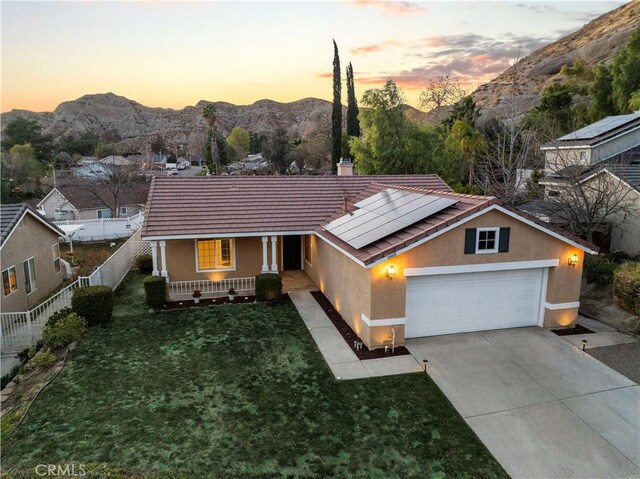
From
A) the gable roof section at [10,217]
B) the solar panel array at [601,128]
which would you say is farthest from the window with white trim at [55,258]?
the solar panel array at [601,128]

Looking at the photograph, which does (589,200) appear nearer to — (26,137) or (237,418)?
(237,418)

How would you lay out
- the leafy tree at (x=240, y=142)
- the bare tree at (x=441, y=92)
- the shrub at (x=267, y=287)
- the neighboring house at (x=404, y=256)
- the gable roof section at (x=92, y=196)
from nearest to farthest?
the neighboring house at (x=404, y=256)
the shrub at (x=267, y=287)
the gable roof section at (x=92, y=196)
the bare tree at (x=441, y=92)
the leafy tree at (x=240, y=142)

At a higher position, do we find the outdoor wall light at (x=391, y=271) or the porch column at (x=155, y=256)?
the outdoor wall light at (x=391, y=271)

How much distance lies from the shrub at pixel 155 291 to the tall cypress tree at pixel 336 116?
32392mm

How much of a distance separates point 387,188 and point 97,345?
11707 mm

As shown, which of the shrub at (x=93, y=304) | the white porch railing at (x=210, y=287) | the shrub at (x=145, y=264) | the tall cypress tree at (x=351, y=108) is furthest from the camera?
the tall cypress tree at (x=351, y=108)

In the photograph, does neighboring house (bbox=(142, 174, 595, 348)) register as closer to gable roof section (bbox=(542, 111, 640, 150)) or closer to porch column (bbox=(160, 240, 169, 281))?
porch column (bbox=(160, 240, 169, 281))

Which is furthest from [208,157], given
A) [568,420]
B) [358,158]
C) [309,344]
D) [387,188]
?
[568,420]

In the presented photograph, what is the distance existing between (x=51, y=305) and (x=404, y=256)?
1223cm

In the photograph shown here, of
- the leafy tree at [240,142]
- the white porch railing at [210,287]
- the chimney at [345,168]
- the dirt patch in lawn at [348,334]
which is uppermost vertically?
the leafy tree at [240,142]

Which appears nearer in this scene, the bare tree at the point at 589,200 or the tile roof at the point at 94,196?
the bare tree at the point at 589,200

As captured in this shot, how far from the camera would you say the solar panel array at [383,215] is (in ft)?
38.4

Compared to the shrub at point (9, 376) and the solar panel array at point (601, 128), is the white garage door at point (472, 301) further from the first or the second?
the solar panel array at point (601, 128)

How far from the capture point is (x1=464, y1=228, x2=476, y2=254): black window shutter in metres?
11.1
